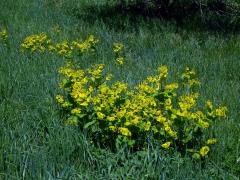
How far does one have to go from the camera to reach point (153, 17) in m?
7.64

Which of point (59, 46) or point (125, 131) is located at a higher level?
point (59, 46)

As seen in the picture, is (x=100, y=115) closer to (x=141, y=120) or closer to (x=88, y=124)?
(x=88, y=124)

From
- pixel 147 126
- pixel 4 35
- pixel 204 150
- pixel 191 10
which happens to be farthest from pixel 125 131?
pixel 191 10

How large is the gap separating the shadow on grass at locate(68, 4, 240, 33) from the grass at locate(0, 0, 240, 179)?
0.05 metres


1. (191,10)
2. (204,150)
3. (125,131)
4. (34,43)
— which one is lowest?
(204,150)

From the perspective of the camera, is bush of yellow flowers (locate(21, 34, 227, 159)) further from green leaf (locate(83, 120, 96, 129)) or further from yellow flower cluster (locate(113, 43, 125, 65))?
yellow flower cluster (locate(113, 43, 125, 65))

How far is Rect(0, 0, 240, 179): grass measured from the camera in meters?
2.84

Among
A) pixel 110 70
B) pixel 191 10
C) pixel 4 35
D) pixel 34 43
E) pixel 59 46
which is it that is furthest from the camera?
pixel 191 10

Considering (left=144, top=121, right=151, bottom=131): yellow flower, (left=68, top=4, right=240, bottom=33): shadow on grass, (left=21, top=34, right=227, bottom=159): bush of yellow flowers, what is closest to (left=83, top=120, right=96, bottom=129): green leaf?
(left=21, top=34, right=227, bottom=159): bush of yellow flowers

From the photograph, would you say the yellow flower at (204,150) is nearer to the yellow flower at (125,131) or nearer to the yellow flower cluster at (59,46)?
the yellow flower at (125,131)

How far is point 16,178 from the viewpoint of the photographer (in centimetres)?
267

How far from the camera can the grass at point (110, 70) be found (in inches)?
112

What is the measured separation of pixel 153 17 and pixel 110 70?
3200 mm

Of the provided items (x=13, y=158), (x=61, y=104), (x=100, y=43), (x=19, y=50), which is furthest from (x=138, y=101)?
(x=100, y=43)
